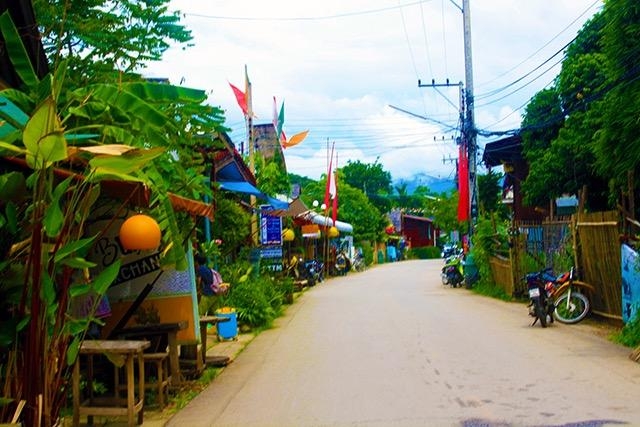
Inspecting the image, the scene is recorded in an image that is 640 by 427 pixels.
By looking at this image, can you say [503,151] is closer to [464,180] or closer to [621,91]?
[464,180]

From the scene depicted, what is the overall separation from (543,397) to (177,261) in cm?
434

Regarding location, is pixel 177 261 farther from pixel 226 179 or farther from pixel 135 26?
pixel 226 179

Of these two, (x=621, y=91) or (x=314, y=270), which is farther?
(x=314, y=270)

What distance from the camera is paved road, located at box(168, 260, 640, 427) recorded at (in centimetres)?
779

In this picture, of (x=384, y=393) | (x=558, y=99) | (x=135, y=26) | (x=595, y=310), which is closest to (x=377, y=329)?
(x=595, y=310)

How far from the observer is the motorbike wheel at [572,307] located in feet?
50.0

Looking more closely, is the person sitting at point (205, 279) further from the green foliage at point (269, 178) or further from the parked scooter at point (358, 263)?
the parked scooter at point (358, 263)

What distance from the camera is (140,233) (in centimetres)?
673

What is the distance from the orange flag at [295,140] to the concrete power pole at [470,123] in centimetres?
687

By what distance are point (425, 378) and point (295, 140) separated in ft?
63.2

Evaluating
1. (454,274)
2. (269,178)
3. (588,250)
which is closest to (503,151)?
(454,274)

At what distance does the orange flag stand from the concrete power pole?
6.87m

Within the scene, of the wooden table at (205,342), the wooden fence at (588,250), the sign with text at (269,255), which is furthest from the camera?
the sign with text at (269,255)

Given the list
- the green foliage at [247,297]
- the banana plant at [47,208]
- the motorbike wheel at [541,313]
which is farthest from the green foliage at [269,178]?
the banana plant at [47,208]
